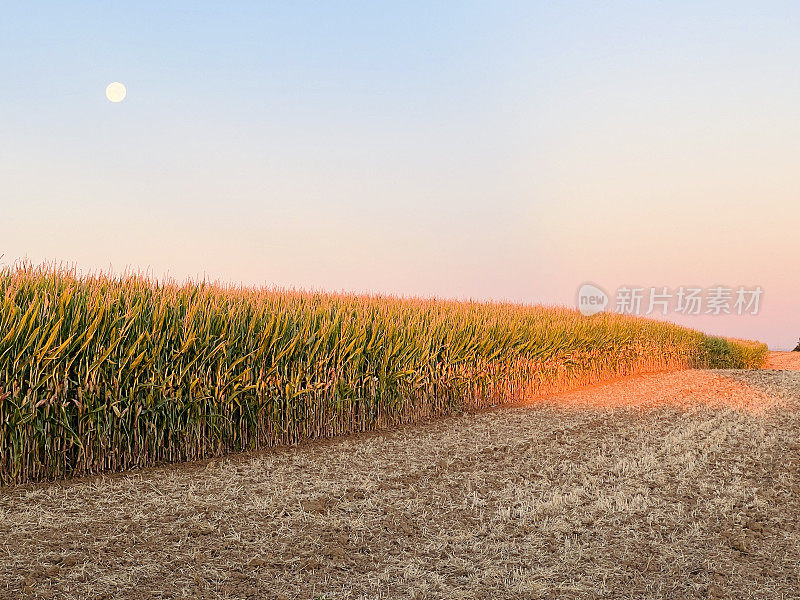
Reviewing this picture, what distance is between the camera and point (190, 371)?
608cm

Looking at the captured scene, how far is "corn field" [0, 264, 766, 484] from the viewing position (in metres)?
5.34

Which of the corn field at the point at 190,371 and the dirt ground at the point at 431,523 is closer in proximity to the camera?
the dirt ground at the point at 431,523

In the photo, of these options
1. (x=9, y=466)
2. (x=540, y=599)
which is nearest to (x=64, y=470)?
(x=9, y=466)

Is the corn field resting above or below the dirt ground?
above

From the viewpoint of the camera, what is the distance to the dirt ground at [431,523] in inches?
146

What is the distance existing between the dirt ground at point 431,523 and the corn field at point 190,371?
0.36 m

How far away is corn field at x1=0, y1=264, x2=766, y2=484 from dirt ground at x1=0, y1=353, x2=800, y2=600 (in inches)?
14.3

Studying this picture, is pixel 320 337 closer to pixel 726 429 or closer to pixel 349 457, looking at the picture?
pixel 349 457

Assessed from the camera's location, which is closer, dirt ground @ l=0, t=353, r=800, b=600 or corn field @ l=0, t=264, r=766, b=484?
dirt ground @ l=0, t=353, r=800, b=600

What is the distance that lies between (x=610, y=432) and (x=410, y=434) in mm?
2520

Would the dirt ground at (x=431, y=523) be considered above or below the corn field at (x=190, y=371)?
below

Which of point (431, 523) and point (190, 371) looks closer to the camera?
point (431, 523)

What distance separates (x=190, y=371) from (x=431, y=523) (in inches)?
115

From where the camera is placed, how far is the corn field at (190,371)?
5.34 metres
